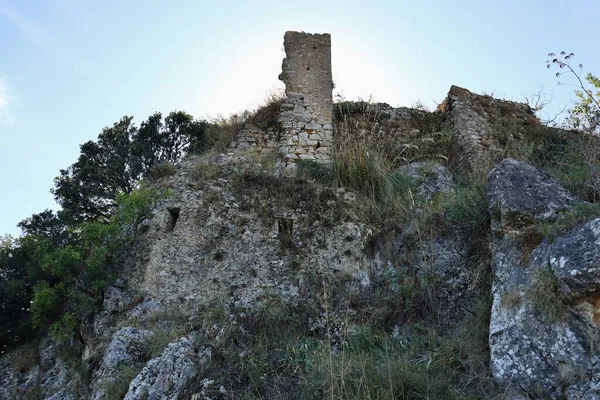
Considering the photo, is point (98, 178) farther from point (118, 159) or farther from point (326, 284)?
point (326, 284)

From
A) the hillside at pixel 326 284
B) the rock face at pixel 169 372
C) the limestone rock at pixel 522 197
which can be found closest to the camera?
the hillside at pixel 326 284

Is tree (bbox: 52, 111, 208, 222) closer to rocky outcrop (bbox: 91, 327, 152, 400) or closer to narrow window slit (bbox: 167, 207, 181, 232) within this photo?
narrow window slit (bbox: 167, 207, 181, 232)

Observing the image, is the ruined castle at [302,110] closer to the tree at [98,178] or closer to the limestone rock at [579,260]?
the tree at [98,178]

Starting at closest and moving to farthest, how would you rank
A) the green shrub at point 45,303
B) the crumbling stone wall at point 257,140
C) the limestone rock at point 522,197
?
the limestone rock at point 522,197, the green shrub at point 45,303, the crumbling stone wall at point 257,140

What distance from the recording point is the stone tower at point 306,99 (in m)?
8.85

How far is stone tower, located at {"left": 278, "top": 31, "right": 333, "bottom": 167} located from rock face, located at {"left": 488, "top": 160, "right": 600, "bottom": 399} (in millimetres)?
A: 4381

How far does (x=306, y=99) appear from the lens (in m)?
9.45

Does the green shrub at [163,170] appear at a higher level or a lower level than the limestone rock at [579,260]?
higher

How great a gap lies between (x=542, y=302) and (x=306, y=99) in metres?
6.36

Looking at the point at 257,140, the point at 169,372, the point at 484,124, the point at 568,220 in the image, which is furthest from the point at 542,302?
the point at 484,124


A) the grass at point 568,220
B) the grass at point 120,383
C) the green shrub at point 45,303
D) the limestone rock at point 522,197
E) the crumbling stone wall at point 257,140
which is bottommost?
the grass at point 120,383

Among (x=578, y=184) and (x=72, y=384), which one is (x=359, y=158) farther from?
(x=72, y=384)

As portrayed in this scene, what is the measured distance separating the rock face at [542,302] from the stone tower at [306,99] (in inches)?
172

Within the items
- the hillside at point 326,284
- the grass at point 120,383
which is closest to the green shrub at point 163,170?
the hillside at point 326,284
